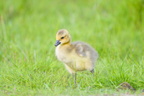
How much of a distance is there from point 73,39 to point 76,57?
2.56m

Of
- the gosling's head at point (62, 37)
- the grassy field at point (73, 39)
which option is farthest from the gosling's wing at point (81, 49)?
the grassy field at point (73, 39)

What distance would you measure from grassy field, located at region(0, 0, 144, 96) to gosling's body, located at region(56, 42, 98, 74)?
0.15m

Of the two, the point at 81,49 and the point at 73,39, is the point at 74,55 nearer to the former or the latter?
the point at 81,49

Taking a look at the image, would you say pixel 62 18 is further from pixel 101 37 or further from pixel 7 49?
pixel 7 49

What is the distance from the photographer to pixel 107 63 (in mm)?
5684

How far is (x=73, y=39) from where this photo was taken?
788 centimetres

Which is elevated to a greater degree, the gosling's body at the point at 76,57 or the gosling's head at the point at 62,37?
the gosling's head at the point at 62,37

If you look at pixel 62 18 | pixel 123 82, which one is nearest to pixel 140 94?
pixel 123 82

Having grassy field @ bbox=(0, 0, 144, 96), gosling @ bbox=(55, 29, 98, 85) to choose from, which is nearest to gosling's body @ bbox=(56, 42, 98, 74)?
gosling @ bbox=(55, 29, 98, 85)

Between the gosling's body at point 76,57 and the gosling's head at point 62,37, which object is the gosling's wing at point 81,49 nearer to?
the gosling's body at point 76,57

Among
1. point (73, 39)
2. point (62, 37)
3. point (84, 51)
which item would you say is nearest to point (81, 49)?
point (84, 51)

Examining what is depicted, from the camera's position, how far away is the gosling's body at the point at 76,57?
5316mm

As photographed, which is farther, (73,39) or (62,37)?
(73,39)

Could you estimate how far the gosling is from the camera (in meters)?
5.32
